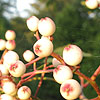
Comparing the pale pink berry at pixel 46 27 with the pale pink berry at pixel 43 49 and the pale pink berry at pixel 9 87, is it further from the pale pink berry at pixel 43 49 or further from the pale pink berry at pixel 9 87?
Answer: the pale pink berry at pixel 9 87

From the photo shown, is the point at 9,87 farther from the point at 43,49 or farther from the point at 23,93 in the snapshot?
the point at 43,49

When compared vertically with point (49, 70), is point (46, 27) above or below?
above

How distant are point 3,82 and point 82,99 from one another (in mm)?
332

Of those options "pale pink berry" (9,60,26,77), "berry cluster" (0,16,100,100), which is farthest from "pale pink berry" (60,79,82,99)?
"pale pink berry" (9,60,26,77)

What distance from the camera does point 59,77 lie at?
47cm

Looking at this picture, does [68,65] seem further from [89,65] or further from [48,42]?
[89,65]

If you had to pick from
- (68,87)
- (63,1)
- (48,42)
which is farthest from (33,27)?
(63,1)

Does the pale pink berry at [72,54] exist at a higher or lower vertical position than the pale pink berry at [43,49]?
lower

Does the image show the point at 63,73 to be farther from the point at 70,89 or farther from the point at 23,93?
the point at 23,93

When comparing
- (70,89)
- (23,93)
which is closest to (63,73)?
(70,89)

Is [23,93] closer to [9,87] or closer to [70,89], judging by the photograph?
[9,87]

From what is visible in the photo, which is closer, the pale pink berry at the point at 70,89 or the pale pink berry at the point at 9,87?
the pale pink berry at the point at 70,89

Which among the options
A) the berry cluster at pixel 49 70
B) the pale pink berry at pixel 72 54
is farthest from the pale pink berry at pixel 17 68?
the pale pink berry at pixel 72 54

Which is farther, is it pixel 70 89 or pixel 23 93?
pixel 23 93
